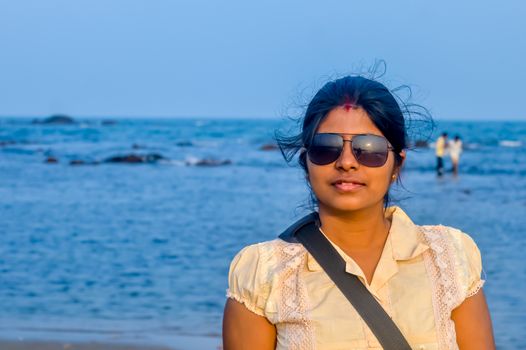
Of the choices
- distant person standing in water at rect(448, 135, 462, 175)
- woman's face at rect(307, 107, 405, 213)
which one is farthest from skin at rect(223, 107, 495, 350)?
distant person standing in water at rect(448, 135, 462, 175)

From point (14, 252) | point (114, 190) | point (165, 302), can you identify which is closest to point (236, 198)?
point (114, 190)

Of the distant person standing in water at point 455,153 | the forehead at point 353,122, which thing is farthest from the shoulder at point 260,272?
the distant person standing in water at point 455,153

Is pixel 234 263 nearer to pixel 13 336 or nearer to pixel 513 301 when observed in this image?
pixel 13 336

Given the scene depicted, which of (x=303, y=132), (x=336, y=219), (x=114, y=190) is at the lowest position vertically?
(x=114, y=190)

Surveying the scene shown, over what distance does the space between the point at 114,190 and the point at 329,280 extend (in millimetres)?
20707

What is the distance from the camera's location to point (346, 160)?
9.25ft

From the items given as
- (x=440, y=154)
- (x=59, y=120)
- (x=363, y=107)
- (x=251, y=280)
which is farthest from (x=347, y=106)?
(x=59, y=120)

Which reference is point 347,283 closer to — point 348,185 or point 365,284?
point 365,284

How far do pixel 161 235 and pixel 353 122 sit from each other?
11.9 m

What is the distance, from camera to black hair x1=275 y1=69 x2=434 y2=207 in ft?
9.39

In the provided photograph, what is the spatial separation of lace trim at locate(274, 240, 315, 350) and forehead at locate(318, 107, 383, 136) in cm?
35

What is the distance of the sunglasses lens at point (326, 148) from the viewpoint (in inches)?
112

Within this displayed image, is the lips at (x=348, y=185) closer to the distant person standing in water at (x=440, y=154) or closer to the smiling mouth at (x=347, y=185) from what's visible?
the smiling mouth at (x=347, y=185)

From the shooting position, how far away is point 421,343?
2.73m
